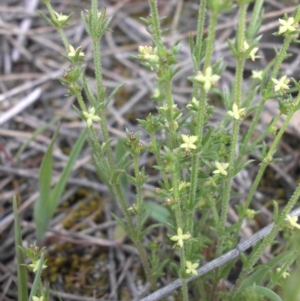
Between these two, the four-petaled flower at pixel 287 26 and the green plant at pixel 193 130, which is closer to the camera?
the green plant at pixel 193 130

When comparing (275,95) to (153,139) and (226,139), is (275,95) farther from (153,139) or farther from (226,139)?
(153,139)

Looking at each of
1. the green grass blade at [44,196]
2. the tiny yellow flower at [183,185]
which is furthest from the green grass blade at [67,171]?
the tiny yellow flower at [183,185]

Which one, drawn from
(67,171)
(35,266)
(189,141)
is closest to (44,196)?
(67,171)

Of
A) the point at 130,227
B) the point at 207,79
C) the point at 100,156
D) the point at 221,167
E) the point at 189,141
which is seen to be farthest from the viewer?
the point at 130,227

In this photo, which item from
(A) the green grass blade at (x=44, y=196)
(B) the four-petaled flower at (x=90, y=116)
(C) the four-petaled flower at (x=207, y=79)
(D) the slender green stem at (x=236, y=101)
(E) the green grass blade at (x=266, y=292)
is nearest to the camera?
(C) the four-petaled flower at (x=207, y=79)

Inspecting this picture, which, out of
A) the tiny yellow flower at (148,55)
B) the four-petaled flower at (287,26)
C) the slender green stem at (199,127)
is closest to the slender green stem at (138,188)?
the slender green stem at (199,127)

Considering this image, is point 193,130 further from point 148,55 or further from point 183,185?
point 148,55

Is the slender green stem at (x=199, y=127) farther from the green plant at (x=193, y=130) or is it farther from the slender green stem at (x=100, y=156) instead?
the slender green stem at (x=100, y=156)

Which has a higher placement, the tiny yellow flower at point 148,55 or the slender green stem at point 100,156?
the tiny yellow flower at point 148,55

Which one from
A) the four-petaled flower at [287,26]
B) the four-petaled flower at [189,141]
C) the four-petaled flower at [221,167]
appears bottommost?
the four-petaled flower at [221,167]

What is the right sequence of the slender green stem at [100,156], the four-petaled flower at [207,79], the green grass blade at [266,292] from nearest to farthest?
the four-petaled flower at [207,79], the green grass blade at [266,292], the slender green stem at [100,156]

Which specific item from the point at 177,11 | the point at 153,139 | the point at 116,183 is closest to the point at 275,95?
the point at 153,139
